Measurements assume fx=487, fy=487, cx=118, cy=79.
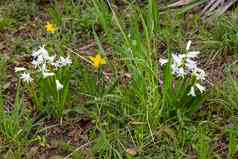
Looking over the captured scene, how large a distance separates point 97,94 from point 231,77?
79 centimetres

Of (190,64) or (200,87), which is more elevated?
(190,64)

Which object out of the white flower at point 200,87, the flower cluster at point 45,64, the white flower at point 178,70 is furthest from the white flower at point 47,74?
the white flower at point 200,87

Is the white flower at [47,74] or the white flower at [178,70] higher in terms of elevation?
the white flower at [178,70]

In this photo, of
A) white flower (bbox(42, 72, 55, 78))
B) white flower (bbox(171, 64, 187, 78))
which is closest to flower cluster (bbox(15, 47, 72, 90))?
white flower (bbox(42, 72, 55, 78))

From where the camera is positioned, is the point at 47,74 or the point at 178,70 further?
the point at 47,74

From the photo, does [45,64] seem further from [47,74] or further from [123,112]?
[123,112]

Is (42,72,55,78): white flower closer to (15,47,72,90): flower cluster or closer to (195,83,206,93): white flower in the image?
(15,47,72,90): flower cluster

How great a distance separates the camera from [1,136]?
2670mm

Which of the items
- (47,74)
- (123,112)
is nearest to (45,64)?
(47,74)

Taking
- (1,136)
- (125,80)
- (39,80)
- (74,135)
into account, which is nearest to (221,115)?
(125,80)

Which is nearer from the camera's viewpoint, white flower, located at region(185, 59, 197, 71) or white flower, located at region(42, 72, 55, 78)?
white flower, located at region(185, 59, 197, 71)

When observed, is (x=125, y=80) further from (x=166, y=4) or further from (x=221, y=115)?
(x=166, y=4)

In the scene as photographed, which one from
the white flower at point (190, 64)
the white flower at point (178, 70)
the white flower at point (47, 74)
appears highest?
the white flower at point (190, 64)

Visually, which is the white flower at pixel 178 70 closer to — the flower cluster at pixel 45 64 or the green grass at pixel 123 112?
the green grass at pixel 123 112
